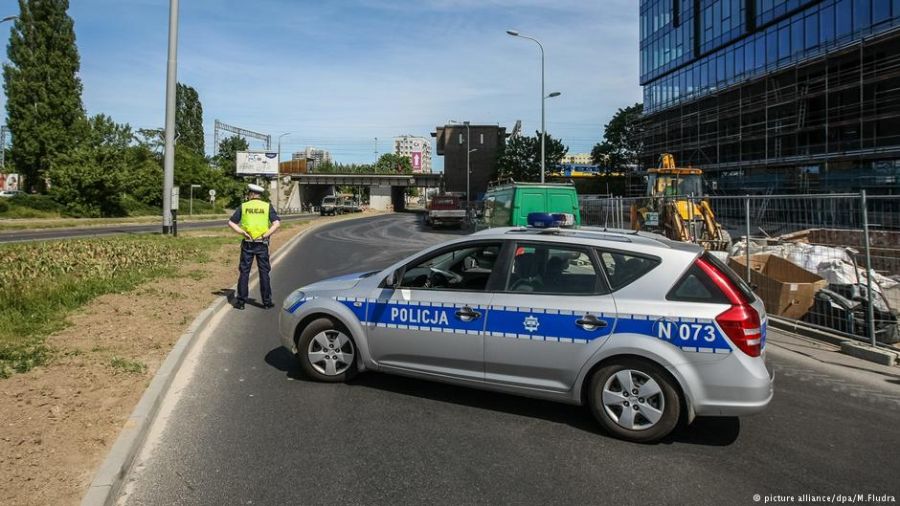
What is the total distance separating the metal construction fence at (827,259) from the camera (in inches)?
290

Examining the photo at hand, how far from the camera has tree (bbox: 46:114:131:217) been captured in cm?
3778

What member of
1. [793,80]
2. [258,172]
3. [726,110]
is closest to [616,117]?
[726,110]

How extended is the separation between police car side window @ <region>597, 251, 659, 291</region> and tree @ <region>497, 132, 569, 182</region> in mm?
59613

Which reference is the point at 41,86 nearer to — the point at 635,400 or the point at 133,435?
the point at 133,435

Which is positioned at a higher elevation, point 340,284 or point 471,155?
point 471,155

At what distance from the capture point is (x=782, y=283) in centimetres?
843

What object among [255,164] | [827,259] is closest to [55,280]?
[827,259]

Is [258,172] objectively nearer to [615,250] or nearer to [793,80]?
[793,80]

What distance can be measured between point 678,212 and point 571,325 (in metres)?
12.8

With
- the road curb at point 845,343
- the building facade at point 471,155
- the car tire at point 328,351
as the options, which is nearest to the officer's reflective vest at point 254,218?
the car tire at point 328,351

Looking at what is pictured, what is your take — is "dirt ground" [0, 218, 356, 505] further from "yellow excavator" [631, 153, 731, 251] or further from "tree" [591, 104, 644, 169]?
"tree" [591, 104, 644, 169]

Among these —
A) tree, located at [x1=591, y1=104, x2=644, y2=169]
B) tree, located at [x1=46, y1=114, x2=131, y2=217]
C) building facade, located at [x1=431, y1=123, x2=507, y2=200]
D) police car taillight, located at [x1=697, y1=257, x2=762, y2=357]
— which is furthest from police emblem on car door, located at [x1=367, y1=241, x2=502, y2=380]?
building facade, located at [x1=431, y1=123, x2=507, y2=200]

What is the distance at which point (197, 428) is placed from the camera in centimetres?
446

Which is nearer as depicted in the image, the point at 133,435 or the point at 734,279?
the point at 133,435
